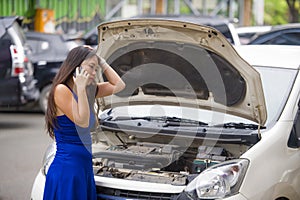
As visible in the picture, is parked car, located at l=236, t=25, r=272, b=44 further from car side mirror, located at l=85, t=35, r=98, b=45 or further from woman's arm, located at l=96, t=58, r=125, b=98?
woman's arm, located at l=96, t=58, r=125, b=98

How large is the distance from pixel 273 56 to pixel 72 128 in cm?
218

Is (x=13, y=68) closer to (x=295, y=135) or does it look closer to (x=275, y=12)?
(x=295, y=135)

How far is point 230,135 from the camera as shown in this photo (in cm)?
475

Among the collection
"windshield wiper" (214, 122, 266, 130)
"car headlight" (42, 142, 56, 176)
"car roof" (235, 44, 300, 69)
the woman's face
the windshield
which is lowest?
"car headlight" (42, 142, 56, 176)

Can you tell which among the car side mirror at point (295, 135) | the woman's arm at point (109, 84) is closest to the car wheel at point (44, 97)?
the woman's arm at point (109, 84)

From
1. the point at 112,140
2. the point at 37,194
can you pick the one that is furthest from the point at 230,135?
the point at 37,194

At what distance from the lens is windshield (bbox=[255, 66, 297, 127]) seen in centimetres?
492

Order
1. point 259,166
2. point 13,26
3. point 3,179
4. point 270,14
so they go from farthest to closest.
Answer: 1. point 270,14
2. point 13,26
3. point 3,179
4. point 259,166

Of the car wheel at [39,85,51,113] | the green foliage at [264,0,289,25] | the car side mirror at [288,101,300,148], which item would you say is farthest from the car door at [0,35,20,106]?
the green foliage at [264,0,289,25]

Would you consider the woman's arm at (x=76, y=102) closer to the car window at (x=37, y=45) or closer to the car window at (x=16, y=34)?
the car window at (x=16, y=34)

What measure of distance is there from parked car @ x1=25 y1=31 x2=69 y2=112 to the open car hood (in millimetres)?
6963

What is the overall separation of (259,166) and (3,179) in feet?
13.0

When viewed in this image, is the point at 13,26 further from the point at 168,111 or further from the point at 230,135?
the point at 230,135

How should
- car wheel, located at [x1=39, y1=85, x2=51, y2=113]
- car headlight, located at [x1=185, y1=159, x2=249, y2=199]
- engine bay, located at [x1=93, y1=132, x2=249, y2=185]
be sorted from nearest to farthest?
car headlight, located at [x1=185, y1=159, x2=249, y2=199], engine bay, located at [x1=93, y1=132, x2=249, y2=185], car wheel, located at [x1=39, y1=85, x2=51, y2=113]
